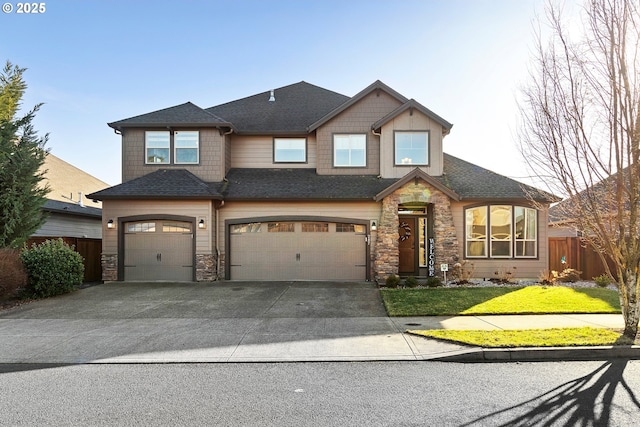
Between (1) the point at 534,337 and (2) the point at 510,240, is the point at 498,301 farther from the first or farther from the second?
(2) the point at 510,240

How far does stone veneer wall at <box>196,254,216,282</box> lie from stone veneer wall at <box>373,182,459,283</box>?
242 inches

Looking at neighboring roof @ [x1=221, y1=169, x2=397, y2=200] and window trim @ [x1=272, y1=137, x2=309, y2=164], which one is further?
window trim @ [x1=272, y1=137, x2=309, y2=164]

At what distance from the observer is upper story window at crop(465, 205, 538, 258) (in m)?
15.3

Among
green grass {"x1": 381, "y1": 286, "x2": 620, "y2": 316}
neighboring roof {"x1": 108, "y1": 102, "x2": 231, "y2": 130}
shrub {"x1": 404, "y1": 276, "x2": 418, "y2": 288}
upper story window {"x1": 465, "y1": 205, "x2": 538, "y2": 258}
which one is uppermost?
neighboring roof {"x1": 108, "y1": 102, "x2": 231, "y2": 130}

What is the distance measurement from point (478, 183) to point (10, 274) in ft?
51.5

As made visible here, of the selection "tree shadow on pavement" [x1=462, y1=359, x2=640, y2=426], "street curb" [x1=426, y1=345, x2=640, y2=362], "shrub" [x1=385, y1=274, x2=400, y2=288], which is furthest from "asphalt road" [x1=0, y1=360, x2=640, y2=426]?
"shrub" [x1=385, y1=274, x2=400, y2=288]

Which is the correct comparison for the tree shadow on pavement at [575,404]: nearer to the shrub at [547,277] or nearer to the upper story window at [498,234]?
the shrub at [547,277]

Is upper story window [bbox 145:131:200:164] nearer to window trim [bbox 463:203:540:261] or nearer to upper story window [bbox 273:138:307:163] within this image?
upper story window [bbox 273:138:307:163]

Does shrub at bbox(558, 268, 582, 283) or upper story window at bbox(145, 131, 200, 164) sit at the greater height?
upper story window at bbox(145, 131, 200, 164)

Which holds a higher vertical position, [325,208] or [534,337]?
[325,208]

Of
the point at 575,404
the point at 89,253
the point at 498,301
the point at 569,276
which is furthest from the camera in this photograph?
the point at 89,253

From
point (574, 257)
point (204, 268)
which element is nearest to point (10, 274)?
point (204, 268)

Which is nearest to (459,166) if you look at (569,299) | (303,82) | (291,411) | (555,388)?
(569,299)

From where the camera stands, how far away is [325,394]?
497 centimetres
